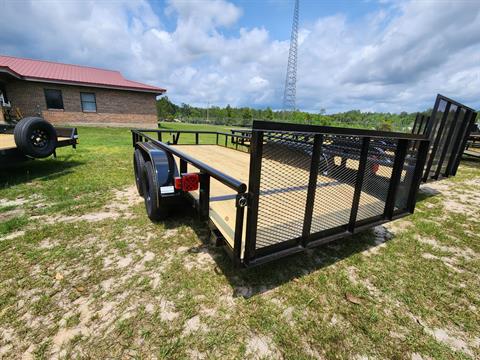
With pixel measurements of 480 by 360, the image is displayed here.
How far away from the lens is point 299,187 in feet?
6.32

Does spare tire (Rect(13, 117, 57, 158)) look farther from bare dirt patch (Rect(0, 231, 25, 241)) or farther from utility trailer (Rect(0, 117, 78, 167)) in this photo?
bare dirt patch (Rect(0, 231, 25, 241))

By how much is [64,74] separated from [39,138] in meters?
16.3

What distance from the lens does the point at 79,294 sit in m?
1.94

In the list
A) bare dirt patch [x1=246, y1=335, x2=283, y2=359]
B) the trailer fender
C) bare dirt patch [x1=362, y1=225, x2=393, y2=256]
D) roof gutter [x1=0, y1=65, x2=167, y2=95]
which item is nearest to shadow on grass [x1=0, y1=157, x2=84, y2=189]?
the trailer fender

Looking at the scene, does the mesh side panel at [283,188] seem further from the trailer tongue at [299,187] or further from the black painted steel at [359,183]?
the black painted steel at [359,183]

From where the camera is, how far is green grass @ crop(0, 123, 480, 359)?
5.22 ft

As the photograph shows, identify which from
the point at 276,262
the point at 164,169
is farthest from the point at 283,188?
the point at 164,169

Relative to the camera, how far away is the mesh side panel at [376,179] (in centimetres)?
228

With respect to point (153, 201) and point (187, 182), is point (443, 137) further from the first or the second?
point (153, 201)

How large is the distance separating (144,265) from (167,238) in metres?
0.53

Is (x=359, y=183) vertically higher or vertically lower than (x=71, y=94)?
lower

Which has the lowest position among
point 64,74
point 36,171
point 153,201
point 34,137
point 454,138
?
point 36,171

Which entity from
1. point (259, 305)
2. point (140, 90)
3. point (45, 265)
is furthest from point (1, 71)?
point (259, 305)

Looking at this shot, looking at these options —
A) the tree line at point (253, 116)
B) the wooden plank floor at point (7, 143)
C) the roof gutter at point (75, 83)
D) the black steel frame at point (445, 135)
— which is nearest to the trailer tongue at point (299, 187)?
the black steel frame at point (445, 135)
